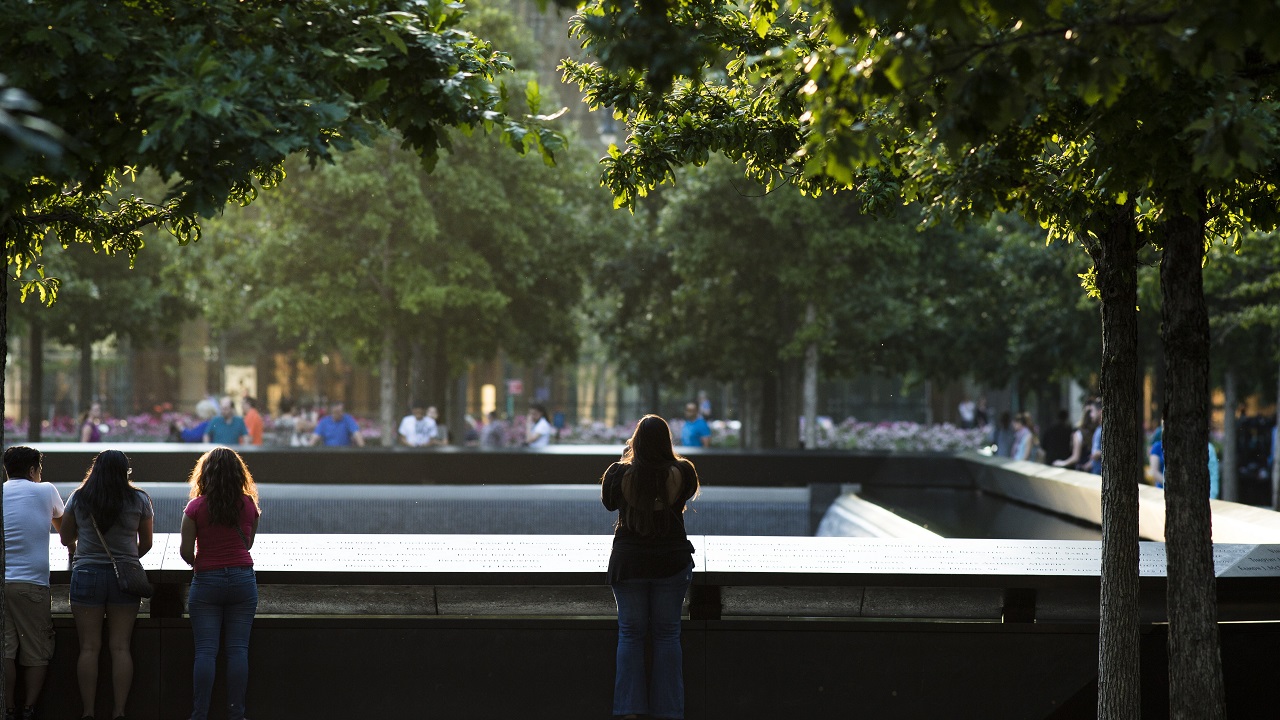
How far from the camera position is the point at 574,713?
6711 mm

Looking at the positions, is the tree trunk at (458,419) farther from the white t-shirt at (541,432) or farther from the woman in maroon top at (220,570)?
the woman in maroon top at (220,570)

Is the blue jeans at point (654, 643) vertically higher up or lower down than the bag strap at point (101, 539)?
lower down

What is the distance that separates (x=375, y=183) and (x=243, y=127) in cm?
2174

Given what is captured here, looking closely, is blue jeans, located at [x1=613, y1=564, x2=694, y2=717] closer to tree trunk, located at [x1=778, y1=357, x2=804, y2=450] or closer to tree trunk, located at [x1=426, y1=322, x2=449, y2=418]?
tree trunk, located at [x1=778, y1=357, x2=804, y2=450]

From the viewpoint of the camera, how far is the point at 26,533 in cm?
647

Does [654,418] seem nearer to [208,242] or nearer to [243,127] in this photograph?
[243,127]

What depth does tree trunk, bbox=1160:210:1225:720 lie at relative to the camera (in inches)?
204

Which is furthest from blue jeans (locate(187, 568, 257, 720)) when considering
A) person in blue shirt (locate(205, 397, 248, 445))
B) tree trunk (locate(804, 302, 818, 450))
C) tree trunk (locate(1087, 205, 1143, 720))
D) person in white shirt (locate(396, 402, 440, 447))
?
tree trunk (locate(804, 302, 818, 450))

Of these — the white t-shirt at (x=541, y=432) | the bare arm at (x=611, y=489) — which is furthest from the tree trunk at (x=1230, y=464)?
the bare arm at (x=611, y=489)

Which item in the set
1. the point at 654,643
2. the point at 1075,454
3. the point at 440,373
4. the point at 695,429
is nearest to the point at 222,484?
the point at 654,643

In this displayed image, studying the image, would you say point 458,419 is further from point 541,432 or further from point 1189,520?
point 1189,520

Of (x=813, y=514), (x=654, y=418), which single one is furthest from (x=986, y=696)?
(x=813, y=514)

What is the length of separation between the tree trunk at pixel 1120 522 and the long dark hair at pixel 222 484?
401 cm

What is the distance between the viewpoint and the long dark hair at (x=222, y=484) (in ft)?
20.6
